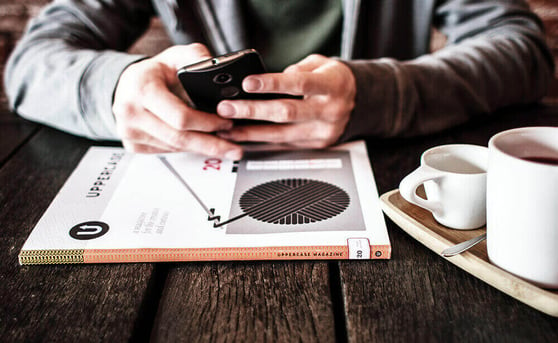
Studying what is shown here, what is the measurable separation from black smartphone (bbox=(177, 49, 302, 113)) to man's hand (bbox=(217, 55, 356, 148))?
0.01 m

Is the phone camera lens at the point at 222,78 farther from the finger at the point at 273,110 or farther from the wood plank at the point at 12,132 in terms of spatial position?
the wood plank at the point at 12,132

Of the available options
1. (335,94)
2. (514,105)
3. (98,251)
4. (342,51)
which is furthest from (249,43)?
(98,251)

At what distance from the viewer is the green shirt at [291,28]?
1030mm

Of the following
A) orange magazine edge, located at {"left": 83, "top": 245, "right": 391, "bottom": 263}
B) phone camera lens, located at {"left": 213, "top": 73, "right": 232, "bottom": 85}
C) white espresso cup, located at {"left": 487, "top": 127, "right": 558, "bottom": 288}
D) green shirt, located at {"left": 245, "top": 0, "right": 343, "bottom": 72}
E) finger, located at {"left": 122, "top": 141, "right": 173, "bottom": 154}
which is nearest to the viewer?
white espresso cup, located at {"left": 487, "top": 127, "right": 558, "bottom": 288}

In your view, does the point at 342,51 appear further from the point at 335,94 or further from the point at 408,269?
the point at 408,269

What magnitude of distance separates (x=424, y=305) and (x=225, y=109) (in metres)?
0.37

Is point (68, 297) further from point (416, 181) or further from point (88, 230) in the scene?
point (416, 181)

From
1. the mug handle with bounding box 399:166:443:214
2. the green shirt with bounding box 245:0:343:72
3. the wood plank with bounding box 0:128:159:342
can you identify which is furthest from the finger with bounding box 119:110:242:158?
the green shirt with bounding box 245:0:343:72

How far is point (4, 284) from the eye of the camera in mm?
487

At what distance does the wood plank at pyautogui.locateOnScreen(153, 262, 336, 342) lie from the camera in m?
0.42

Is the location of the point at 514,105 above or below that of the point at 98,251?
below

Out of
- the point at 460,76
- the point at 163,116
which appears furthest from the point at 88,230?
the point at 460,76

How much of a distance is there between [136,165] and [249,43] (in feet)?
1.59

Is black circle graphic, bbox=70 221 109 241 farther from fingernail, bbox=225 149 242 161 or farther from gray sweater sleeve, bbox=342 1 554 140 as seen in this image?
gray sweater sleeve, bbox=342 1 554 140
